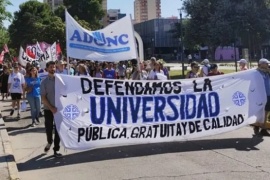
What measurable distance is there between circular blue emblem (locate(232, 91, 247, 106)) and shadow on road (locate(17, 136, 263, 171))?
78 cm

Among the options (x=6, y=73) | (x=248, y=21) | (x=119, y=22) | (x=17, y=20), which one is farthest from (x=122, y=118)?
(x=17, y=20)

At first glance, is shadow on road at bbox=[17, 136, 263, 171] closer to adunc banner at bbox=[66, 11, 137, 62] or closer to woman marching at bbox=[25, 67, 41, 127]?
adunc banner at bbox=[66, 11, 137, 62]

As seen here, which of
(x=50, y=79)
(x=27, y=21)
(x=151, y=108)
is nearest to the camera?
(x=50, y=79)

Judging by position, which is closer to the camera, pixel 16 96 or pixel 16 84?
pixel 16 84

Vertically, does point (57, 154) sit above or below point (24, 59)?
below

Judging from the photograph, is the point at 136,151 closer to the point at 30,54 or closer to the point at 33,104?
the point at 33,104

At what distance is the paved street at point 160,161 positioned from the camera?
703 cm

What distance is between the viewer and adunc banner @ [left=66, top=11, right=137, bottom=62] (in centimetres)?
1092

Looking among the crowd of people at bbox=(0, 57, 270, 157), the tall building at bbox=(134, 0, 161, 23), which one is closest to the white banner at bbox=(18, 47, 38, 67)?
the crowd of people at bbox=(0, 57, 270, 157)

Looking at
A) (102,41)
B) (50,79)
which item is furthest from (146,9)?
(50,79)

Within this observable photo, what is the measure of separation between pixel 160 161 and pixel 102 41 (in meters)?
4.25

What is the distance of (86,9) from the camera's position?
75062mm

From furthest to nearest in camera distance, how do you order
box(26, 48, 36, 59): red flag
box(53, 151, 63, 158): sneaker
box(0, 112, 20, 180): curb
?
box(26, 48, 36, 59): red flag → box(53, 151, 63, 158): sneaker → box(0, 112, 20, 180): curb

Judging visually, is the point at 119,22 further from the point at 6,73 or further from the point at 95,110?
the point at 6,73
